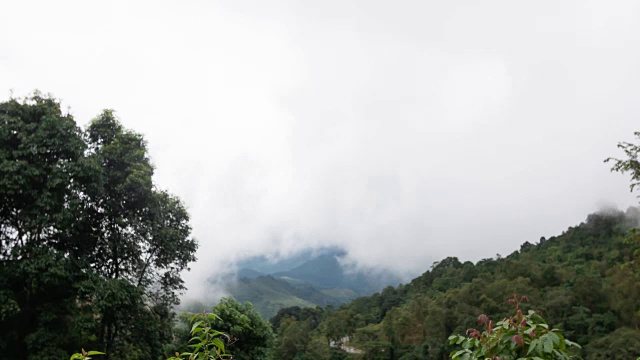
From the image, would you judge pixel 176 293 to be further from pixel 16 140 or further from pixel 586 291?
pixel 586 291

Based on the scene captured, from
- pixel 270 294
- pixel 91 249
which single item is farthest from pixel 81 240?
pixel 270 294

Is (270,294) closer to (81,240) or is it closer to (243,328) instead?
(243,328)

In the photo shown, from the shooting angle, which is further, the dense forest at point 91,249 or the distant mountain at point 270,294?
the distant mountain at point 270,294

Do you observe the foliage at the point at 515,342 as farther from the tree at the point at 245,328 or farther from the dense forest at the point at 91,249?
the tree at the point at 245,328

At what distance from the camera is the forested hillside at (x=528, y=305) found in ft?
70.0

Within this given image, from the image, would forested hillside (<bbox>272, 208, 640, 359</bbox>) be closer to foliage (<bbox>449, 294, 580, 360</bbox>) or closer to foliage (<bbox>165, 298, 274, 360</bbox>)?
foliage (<bbox>165, 298, 274, 360</bbox>)

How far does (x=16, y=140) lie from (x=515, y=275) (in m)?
32.0

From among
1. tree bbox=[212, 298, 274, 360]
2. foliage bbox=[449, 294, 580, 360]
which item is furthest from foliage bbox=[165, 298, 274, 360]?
foliage bbox=[449, 294, 580, 360]

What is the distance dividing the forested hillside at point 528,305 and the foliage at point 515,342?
1030 cm

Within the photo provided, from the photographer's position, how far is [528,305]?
50.9ft

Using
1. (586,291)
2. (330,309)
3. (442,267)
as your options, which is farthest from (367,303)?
(586,291)

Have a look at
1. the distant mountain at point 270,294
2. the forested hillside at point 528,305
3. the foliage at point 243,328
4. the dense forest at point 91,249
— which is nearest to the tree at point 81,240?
the dense forest at point 91,249

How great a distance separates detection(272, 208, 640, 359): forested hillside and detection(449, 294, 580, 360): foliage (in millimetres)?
10305

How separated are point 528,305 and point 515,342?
16285 mm
